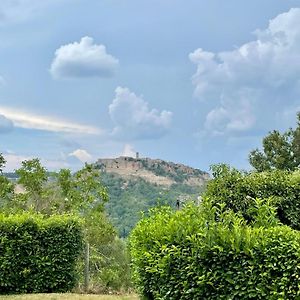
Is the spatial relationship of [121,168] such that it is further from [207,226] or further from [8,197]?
[207,226]

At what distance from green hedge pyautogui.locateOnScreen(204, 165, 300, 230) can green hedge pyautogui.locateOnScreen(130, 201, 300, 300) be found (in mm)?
2614

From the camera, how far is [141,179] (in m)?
38.3

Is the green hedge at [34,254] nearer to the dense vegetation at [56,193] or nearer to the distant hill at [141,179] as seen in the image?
the dense vegetation at [56,193]

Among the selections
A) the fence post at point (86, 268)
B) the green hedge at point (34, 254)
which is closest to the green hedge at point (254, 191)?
the green hedge at point (34, 254)

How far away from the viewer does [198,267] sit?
6410 mm

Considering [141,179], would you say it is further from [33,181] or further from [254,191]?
[254,191]

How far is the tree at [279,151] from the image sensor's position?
29172 millimetres

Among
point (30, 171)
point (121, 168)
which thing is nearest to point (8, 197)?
point (30, 171)

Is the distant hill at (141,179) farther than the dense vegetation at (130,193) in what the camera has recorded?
Yes

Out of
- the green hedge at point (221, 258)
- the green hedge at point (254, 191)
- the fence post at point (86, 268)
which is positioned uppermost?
the green hedge at point (254, 191)

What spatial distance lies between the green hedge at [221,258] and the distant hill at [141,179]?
2194cm

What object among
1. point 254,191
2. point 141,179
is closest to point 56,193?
point 254,191

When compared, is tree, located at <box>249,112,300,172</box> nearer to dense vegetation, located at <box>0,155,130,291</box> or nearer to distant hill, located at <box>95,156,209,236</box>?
distant hill, located at <box>95,156,209,236</box>

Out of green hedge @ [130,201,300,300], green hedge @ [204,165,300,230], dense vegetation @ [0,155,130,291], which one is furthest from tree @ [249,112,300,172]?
green hedge @ [130,201,300,300]
